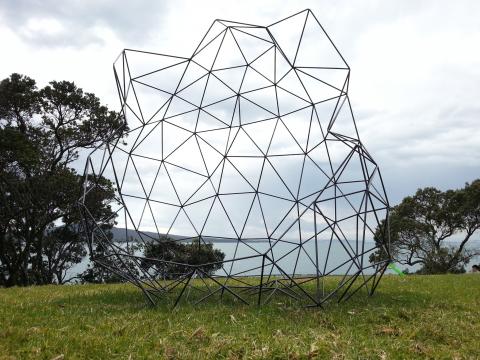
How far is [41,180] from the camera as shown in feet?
→ 74.1

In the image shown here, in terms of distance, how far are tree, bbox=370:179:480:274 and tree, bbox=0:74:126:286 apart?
19742 mm

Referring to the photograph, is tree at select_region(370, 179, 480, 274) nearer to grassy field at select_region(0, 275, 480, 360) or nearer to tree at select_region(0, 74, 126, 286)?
tree at select_region(0, 74, 126, 286)

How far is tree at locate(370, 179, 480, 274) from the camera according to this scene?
32.0 m

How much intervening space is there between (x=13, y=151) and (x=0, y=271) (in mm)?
7044

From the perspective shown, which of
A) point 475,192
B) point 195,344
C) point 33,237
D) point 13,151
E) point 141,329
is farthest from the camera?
point 475,192

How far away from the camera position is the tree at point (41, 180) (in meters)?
22.3

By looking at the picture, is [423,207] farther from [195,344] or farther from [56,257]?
[195,344]

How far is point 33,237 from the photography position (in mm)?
23062

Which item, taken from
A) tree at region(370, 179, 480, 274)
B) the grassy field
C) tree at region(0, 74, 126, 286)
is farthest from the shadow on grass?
tree at region(370, 179, 480, 274)

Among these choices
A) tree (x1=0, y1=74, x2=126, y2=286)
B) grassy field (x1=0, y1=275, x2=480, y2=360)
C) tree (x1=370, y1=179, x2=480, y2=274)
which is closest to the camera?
grassy field (x1=0, y1=275, x2=480, y2=360)

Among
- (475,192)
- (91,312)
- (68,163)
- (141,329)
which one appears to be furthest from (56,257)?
(475,192)

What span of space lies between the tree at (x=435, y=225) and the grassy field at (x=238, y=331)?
85.4 feet

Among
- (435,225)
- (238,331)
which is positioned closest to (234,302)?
(238,331)

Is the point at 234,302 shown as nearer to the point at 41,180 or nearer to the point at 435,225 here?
the point at 41,180
